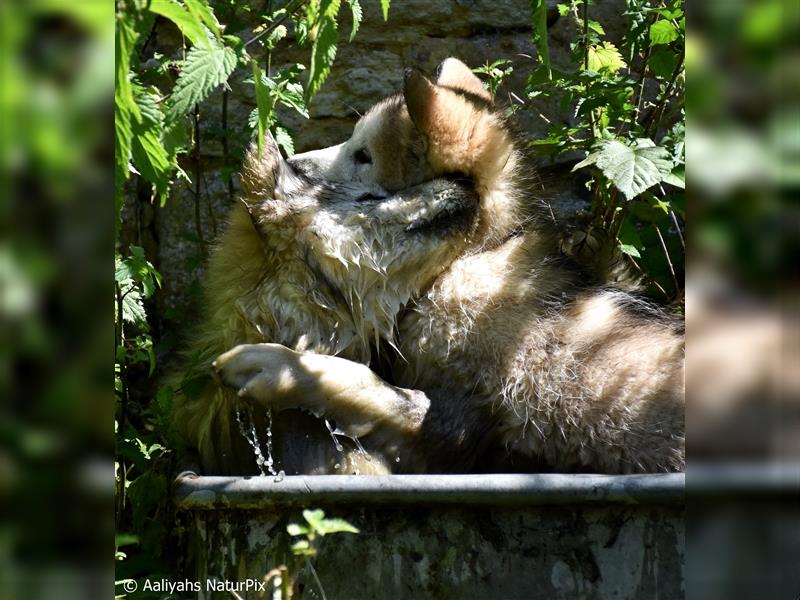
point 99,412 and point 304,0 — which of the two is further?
point 304,0

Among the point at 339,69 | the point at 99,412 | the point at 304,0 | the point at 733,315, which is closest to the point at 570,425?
the point at 304,0

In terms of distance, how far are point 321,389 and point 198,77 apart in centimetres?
96

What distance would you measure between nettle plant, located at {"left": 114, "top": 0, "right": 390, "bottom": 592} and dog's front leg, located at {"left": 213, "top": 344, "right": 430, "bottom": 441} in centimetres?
52

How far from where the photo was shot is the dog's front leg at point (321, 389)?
111 inches

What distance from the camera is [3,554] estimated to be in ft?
2.63

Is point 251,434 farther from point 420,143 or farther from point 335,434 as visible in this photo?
point 420,143

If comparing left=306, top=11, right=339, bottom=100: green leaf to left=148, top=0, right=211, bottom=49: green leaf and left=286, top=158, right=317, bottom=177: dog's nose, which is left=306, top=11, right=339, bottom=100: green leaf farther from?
left=286, top=158, right=317, bottom=177: dog's nose

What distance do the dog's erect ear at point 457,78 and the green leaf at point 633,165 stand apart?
676 mm

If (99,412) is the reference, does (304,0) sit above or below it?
above

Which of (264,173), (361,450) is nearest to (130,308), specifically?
(264,173)

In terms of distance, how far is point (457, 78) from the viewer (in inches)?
142

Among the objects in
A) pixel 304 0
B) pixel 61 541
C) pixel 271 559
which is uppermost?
pixel 304 0

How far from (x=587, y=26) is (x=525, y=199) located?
3.69 ft

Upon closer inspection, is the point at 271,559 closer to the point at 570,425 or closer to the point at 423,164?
the point at 570,425
